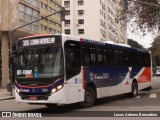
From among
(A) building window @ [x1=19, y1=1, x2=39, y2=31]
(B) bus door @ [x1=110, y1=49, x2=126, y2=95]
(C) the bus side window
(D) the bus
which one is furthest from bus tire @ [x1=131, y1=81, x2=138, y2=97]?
Answer: (A) building window @ [x1=19, y1=1, x2=39, y2=31]

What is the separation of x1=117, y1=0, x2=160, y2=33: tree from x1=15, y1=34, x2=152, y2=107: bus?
44.2ft

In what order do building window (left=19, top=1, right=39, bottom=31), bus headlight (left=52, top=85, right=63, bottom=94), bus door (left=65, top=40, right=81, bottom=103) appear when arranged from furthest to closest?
building window (left=19, top=1, right=39, bottom=31) < bus door (left=65, top=40, right=81, bottom=103) < bus headlight (left=52, top=85, right=63, bottom=94)

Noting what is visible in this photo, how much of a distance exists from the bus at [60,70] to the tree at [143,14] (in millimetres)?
13474

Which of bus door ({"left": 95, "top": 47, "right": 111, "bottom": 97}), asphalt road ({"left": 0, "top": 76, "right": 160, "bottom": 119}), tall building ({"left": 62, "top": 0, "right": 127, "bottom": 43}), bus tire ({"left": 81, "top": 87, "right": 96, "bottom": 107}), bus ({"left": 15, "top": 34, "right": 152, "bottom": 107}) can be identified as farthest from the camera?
tall building ({"left": 62, "top": 0, "right": 127, "bottom": 43})

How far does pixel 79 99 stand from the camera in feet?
51.8

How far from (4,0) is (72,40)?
88.4ft

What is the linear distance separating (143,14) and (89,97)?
52.6 feet

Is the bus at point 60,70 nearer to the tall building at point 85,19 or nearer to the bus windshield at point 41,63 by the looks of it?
the bus windshield at point 41,63

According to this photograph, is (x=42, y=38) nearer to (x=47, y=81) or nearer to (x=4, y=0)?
(x=47, y=81)

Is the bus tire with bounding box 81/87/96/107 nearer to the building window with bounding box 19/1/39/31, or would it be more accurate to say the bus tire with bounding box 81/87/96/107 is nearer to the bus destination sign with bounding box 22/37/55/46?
the bus destination sign with bounding box 22/37/55/46

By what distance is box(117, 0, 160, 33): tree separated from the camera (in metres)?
31.1

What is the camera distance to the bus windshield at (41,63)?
14672 millimetres

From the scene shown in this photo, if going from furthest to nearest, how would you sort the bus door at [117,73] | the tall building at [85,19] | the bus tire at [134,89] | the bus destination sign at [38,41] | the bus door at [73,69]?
the tall building at [85,19] < the bus tire at [134,89] < the bus door at [117,73] < the bus destination sign at [38,41] < the bus door at [73,69]

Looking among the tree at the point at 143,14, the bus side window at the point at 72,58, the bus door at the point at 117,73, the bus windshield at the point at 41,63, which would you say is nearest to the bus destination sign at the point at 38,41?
the bus windshield at the point at 41,63
